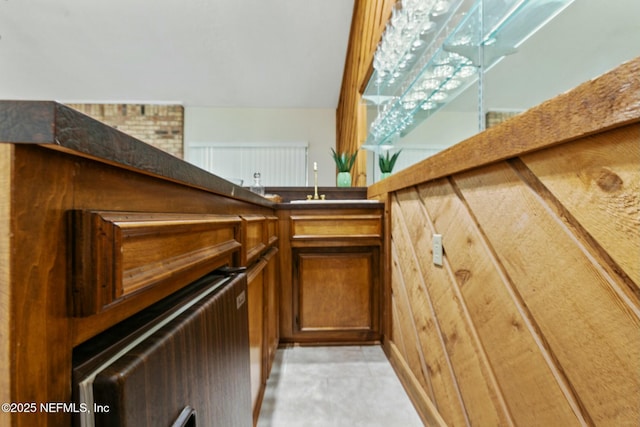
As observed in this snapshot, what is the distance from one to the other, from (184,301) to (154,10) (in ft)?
12.5

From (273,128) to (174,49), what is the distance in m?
1.68

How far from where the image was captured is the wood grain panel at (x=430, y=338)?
88 centimetres

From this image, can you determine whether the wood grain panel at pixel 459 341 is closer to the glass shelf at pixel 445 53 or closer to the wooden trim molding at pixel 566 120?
the wooden trim molding at pixel 566 120

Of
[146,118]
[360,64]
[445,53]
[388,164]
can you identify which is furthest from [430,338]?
[146,118]

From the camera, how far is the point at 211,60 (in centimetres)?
361

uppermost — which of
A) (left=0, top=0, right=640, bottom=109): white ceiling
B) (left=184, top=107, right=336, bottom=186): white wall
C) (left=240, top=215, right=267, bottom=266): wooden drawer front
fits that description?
(left=0, top=0, right=640, bottom=109): white ceiling

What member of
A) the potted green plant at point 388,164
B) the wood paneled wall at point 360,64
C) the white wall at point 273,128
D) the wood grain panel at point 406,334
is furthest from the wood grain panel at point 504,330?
the white wall at point 273,128

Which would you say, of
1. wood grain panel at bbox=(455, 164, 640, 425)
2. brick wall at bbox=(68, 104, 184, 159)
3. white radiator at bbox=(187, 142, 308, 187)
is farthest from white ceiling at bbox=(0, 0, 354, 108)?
wood grain panel at bbox=(455, 164, 640, 425)

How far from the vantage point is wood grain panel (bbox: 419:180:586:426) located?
0.52 metres

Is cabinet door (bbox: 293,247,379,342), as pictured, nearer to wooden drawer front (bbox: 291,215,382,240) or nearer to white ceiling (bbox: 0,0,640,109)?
wooden drawer front (bbox: 291,215,382,240)

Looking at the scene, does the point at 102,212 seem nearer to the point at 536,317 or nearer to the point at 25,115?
the point at 25,115

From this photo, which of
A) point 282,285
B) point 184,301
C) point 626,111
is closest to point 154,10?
point 282,285

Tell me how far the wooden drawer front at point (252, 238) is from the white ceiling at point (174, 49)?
2.92m

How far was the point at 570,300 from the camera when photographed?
472mm
